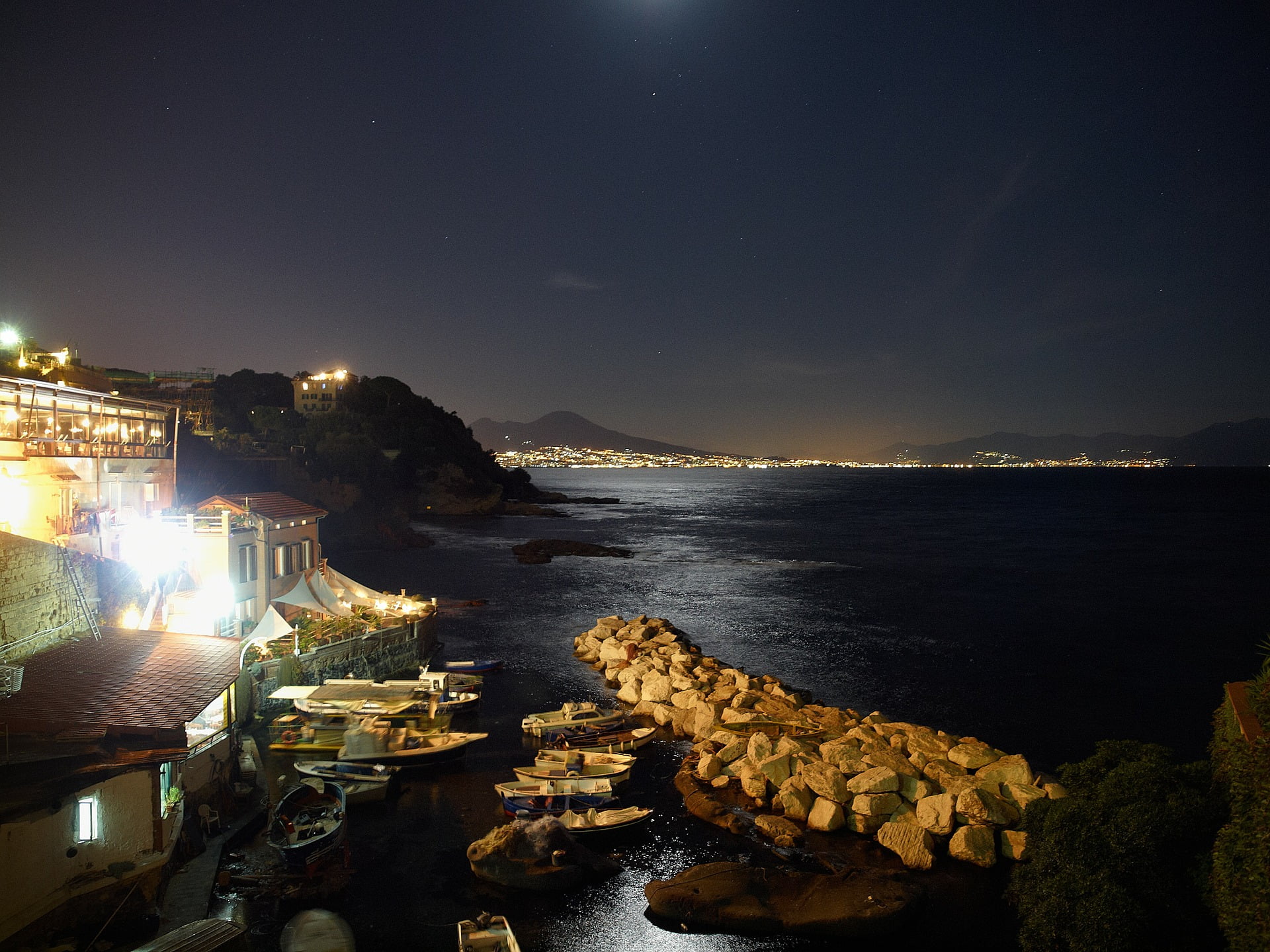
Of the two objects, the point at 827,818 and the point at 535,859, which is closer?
the point at 535,859

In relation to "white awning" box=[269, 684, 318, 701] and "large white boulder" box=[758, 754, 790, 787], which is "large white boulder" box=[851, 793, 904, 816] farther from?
"white awning" box=[269, 684, 318, 701]

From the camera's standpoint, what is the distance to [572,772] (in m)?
18.0

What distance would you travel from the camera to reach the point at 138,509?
26.7 meters

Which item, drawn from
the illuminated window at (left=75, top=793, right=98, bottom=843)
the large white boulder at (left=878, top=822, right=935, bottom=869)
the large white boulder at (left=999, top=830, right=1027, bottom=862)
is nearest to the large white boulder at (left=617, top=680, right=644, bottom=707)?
the large white boulder at (left=878, top=822, right=935, bottom=869)

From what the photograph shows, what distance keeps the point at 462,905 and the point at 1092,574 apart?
57170 mm

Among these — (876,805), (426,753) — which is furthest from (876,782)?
(426,753)

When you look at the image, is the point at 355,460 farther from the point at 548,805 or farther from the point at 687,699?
the point at 548,805

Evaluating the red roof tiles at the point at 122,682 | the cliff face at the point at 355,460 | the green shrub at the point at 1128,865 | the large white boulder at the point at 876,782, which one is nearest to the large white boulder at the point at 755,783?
the large white boulder at the point at 876,782

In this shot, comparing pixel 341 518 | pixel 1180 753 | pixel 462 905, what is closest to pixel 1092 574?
pixel 1180 753

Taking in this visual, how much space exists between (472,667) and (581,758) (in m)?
11.4

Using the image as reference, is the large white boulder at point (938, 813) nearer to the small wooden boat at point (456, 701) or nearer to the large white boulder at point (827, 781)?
the large white boulder at point (827, 781)

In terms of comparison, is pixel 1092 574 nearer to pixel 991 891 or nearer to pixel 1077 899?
pixel 991 891

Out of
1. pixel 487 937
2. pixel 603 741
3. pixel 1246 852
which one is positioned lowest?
pixel 603 741

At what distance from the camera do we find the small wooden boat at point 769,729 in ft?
67.4
